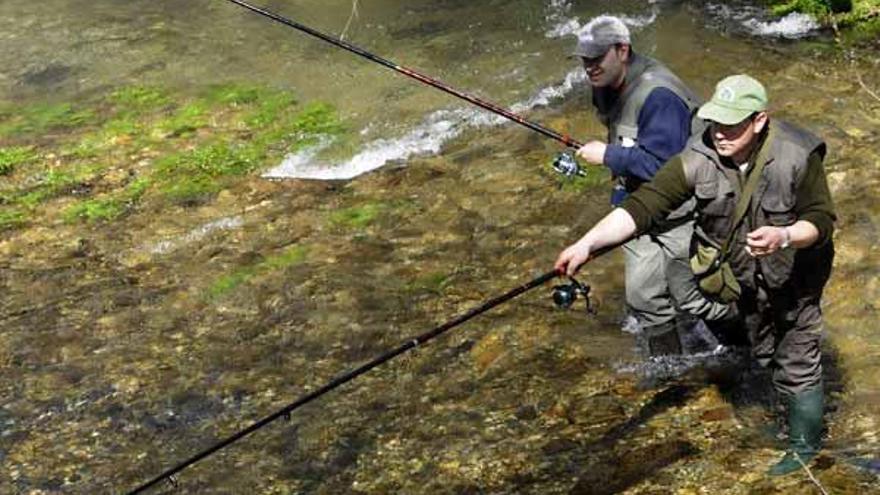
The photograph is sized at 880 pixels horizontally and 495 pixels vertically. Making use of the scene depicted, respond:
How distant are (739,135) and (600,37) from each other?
1254mm

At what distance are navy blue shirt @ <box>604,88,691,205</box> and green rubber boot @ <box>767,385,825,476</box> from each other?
54.9 inches

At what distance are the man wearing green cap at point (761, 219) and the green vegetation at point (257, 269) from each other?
4.61 metres

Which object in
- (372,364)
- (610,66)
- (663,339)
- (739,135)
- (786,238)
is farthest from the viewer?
(663,339)

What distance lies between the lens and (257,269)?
931 centimetres

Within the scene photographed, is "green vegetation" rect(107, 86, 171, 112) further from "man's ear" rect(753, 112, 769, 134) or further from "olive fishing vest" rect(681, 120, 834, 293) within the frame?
"man's ear" rect(753, 112, 769, 134)

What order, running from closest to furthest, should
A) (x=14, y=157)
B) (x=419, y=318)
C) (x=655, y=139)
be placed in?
1. (x=655, y=139)
2. (x=419, y=318)
3. (x=14, y=157)

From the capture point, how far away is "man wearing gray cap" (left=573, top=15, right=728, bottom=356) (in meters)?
5.78

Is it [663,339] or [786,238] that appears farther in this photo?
[663,339]

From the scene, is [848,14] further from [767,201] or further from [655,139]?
[767,201]

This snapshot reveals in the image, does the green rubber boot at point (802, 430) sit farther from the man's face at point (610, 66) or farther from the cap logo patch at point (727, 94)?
the man's face at point (610, 66)

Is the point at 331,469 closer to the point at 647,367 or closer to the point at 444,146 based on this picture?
the point at 647,367

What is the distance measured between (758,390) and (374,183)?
5246 millimetres

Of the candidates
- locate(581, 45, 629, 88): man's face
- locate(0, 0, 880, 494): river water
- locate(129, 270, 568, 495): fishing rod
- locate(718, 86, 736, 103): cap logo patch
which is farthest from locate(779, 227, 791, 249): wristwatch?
locate(581, 45, 629, 88): man's face

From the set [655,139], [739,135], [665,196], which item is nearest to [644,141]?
[655,139]
